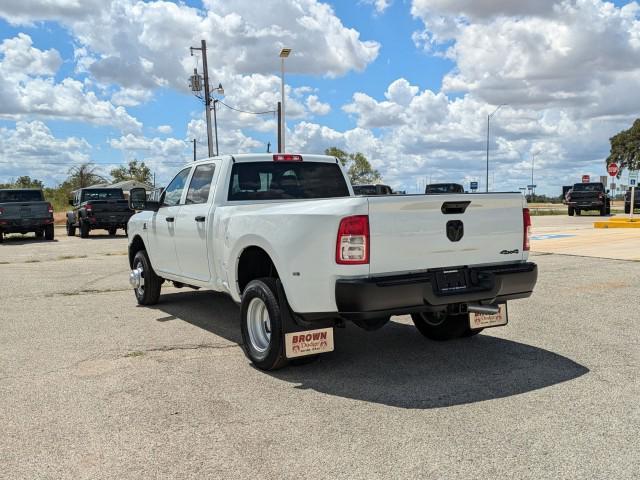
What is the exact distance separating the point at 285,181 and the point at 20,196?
790 inches

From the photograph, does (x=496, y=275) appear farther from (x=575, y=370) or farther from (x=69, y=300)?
(x=69, y=300)

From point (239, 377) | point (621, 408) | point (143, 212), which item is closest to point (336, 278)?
point (239, 377)

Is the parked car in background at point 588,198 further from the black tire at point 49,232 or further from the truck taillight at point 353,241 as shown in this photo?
the truck taillight at point 353,241

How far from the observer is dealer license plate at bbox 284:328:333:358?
A: 16.5ft

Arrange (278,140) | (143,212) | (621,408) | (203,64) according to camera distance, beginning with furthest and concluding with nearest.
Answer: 1. (278,140)
2. (203,64)
3. (143,212)
4. (621,408)

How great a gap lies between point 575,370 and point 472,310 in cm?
100

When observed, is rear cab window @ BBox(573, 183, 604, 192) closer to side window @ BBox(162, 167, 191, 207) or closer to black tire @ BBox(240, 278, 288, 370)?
side window @ BBox(162, 167, 191, 207)

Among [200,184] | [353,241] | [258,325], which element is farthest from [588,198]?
[353,241]

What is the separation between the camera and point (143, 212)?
8766 mm

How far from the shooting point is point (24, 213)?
22766 mm

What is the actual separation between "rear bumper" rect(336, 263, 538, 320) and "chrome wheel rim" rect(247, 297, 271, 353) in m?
0.95

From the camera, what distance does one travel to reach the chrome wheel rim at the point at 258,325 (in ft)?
→ 18.0

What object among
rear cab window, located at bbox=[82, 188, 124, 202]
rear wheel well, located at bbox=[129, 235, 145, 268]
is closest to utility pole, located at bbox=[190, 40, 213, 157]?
rear cab window, located at bbox=[82, 188, 124, 202]

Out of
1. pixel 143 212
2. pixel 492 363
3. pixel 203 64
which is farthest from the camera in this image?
pixel 203 64
